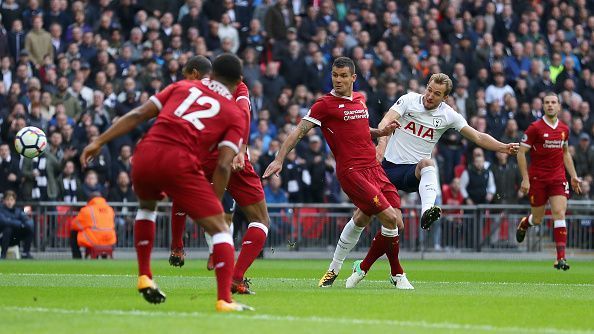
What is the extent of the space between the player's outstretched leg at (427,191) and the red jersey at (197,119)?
430 centimetres

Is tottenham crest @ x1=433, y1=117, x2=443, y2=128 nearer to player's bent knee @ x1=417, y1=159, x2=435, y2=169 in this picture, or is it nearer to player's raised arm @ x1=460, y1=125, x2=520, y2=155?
player's raised arm @ x1=460, y1=125, x2=520, y2=155

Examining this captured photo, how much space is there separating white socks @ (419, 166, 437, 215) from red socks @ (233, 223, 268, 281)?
2325 millimetres

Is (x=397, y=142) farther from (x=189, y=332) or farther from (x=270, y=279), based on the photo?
(x=189, y=332)

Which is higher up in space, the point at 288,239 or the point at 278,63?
the point at 278,63

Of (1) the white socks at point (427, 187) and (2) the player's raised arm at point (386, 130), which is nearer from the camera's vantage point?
(2) the player's raised arm at point (386, 130)

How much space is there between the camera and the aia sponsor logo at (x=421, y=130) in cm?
1587

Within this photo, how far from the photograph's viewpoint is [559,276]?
64.5 feet

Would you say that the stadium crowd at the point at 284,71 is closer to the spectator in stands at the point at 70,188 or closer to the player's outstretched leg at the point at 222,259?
the spectator in stands at the point at 70,188

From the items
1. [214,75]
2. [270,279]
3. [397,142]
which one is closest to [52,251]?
[270,279]

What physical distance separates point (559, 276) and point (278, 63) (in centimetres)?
1185

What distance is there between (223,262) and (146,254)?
1038 millimetres

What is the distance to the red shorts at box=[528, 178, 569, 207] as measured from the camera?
2252cm

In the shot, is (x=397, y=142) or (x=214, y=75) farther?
(x=397, y=142)

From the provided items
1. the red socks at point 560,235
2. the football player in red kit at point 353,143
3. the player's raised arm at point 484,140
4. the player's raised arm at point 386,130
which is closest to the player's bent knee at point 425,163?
the player's raised arm at point 484,140
